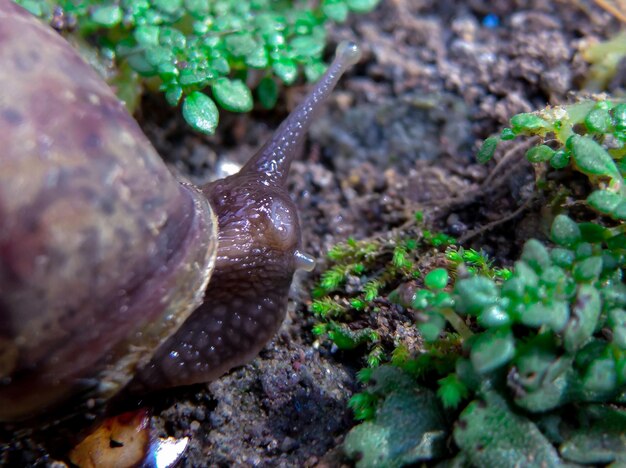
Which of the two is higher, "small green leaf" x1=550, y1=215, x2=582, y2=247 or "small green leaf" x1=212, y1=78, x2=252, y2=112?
"small green leaf" x1=550, y1=215, x2=582, y2=247

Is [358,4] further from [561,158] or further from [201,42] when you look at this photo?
[561,158]

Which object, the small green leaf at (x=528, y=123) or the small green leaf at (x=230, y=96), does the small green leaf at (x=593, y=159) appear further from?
the small green leaf at (x=230, y=96)

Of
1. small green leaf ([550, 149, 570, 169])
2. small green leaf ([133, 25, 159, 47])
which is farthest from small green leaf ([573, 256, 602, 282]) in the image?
small green leaf ([133, 25, 159, 47])

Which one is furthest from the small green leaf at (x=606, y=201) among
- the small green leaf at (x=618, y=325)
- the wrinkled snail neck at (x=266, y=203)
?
the wrinkled snail neck at (x=266, y=203)

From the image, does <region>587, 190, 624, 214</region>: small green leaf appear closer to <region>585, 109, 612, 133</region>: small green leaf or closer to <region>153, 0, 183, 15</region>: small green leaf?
<region>585, 109, 612, 133</region>: small green leaf

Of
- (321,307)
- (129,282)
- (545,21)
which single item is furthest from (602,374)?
(545,21)

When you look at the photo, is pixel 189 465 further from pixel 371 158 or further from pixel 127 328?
pixel 371 158
